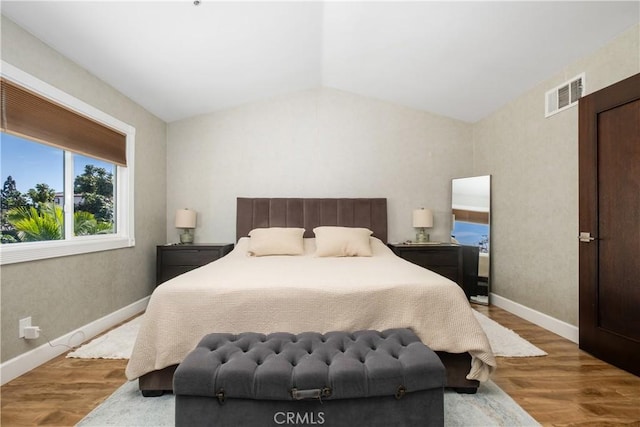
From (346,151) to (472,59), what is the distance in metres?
1.85

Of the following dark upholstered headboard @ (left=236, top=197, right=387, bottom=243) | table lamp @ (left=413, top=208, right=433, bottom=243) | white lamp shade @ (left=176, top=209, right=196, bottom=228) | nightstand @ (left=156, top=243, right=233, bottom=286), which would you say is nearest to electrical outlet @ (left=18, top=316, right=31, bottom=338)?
nightstand @ (left=156, top=243, right=233, bottom=286)

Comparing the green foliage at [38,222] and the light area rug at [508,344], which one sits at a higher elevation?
the green foliage at [38,222]

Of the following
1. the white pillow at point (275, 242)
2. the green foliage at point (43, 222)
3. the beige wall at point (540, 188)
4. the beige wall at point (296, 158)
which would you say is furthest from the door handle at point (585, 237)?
the green foliage at point (43, 222)

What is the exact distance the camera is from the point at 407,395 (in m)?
1.48

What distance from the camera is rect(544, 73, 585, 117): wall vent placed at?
9.64 ft

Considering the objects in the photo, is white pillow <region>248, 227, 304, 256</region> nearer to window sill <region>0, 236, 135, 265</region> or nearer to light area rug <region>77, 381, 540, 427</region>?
window sill <region>0, 236, 135, 265</region>

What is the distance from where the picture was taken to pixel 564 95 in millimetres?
3100

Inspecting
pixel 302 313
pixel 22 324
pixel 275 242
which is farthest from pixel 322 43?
pixel 22 324

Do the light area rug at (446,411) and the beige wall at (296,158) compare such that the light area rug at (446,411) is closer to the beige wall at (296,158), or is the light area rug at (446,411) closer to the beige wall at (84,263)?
the beige wall at (84,263)

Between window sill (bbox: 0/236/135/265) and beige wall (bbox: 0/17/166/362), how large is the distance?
5cm

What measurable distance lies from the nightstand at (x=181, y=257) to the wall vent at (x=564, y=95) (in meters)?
3.84

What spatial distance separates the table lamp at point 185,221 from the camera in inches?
168

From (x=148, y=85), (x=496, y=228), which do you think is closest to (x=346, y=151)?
(x=496, y=228)

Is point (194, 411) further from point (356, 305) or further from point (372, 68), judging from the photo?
point (372, 68)
